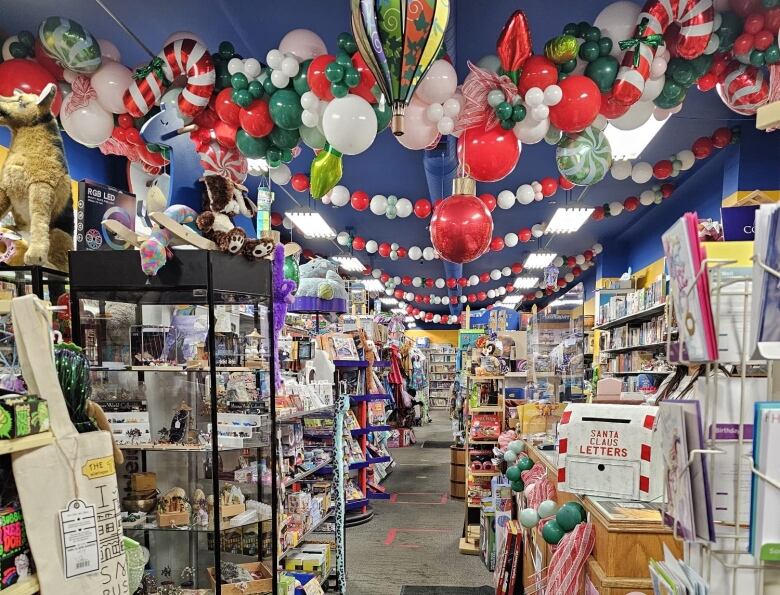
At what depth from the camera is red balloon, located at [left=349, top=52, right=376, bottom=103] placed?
2.80m

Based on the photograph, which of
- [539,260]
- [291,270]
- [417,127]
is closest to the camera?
[417,127]

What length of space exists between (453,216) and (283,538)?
208cm

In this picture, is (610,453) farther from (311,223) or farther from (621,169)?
(311,223)

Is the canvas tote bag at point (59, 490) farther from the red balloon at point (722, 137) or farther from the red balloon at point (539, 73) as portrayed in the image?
the red balloon at point (722, 137)

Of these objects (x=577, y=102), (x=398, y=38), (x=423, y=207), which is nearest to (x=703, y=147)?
(x=577, y=102)

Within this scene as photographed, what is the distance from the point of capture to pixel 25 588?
46.1 inches

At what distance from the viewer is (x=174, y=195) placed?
2631 millimetres

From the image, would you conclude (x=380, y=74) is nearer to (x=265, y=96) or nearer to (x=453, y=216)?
(x=453, y=216)

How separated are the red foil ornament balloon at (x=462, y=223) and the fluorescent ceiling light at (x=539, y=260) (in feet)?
26.4

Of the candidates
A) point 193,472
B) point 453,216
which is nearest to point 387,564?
point 193,472

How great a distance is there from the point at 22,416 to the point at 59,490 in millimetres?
215

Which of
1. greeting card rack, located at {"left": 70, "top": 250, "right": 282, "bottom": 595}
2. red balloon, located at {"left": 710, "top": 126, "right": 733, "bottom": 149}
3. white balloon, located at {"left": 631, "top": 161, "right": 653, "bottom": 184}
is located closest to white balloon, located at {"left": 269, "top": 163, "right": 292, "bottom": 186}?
greeting card rack, located at {"left": 70, "top": 250, "right": 282, "bottom": 595}

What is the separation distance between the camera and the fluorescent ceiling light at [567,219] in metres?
7.25

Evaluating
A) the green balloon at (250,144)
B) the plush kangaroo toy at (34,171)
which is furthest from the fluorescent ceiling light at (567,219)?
the plush kangaroo toy at (34,171)
